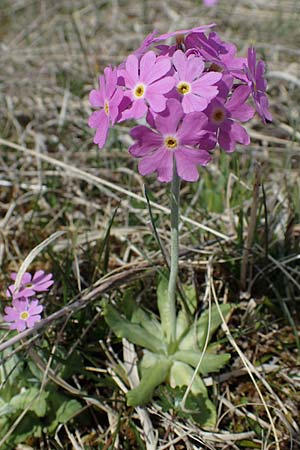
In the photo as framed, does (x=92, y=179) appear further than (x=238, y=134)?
Yes

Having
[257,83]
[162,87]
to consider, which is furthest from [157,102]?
[257,83]

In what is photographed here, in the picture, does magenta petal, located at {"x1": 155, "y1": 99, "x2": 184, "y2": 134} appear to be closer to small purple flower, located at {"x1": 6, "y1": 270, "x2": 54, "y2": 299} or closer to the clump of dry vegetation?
the clump of dry vegetation

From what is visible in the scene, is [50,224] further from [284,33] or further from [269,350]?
[284,33]

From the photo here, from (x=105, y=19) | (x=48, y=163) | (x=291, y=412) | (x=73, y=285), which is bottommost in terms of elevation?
(x=291, y=412)

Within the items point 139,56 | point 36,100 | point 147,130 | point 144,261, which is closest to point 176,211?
point 147,130

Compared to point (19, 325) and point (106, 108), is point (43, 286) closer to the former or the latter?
point (19, 325)

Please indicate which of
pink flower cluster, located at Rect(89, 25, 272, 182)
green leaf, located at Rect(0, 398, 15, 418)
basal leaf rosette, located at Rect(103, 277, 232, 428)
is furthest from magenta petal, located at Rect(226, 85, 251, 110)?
green leaf, located at Rect(0, 398, 15, 418)
